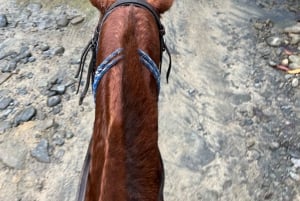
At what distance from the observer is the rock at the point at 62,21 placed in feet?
13.7

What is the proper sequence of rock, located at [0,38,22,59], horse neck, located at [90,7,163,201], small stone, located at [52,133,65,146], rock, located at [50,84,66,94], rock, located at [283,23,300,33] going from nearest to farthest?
1. horse neck, located at [90,7,163,201]
2. small stone, located at [52,133,65,146]
3. rock, located at [50,84,66,94]
4. rock, located at [0,38,22,59]
5. rock, located at [283,23,300,33]

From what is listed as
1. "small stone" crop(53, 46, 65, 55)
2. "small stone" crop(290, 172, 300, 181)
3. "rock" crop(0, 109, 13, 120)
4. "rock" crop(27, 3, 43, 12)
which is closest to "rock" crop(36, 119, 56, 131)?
"rock" crop(0, 109, 13, 120)

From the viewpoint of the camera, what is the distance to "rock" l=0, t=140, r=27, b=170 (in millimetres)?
3168

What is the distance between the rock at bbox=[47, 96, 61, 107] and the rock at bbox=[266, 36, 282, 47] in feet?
6.48

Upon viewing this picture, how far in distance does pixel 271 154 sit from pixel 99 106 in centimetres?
194

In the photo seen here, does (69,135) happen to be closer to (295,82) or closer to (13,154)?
(13,154)

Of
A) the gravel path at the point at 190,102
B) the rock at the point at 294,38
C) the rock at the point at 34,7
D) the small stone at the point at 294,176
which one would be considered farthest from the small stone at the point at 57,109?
the rock at the point at 294,38

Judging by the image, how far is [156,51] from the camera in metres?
1.94

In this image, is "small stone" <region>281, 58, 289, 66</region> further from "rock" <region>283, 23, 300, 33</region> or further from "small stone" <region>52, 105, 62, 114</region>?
"small stone" <region>52, 105, 62, 114</region>

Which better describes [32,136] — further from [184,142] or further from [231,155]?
[231,155]

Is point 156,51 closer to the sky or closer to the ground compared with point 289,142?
closer to the sky

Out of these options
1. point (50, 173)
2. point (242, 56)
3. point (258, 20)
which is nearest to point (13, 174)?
point (50, 173)

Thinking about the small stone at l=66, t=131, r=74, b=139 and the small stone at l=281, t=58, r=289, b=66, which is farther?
the small stone at l=281, t=58, r=289, b=66

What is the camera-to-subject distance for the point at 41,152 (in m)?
3.23
